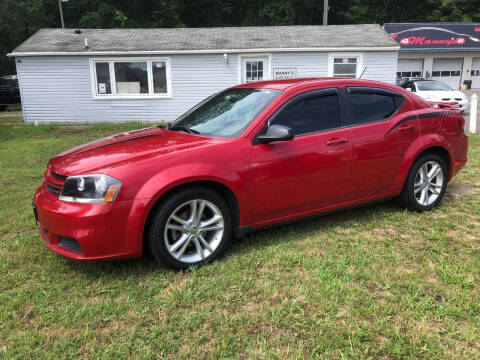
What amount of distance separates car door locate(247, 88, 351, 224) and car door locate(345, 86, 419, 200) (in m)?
0.15

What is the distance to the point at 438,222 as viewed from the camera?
4.27 meters

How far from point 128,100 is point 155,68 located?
1614 millimetres

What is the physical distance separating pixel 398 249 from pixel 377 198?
29.4 inches

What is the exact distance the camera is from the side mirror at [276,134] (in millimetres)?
3352

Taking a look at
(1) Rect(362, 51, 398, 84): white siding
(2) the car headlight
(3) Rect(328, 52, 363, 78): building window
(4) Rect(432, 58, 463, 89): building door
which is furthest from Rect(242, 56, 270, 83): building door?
(4) Rect(432, 58, 463, 89): building door

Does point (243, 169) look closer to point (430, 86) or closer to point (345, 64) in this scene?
point (345, 64)

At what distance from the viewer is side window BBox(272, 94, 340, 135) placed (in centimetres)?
374

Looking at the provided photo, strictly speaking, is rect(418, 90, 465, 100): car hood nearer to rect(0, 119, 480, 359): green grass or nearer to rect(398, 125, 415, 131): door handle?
rect(398, 125, 415, 131): door handle

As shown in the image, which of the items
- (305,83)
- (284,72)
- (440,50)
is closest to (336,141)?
(305,83)

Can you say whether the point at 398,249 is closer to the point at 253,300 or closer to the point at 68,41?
the point at 253,300

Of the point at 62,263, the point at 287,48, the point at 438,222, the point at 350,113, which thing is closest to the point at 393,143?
the point at 350,113

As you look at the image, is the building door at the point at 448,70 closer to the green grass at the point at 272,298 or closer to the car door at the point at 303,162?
the green grass at the point at 272,298

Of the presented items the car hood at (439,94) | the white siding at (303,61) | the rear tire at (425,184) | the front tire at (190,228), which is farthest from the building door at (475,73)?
the front tire at (190,228)

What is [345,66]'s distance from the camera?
15.4m
